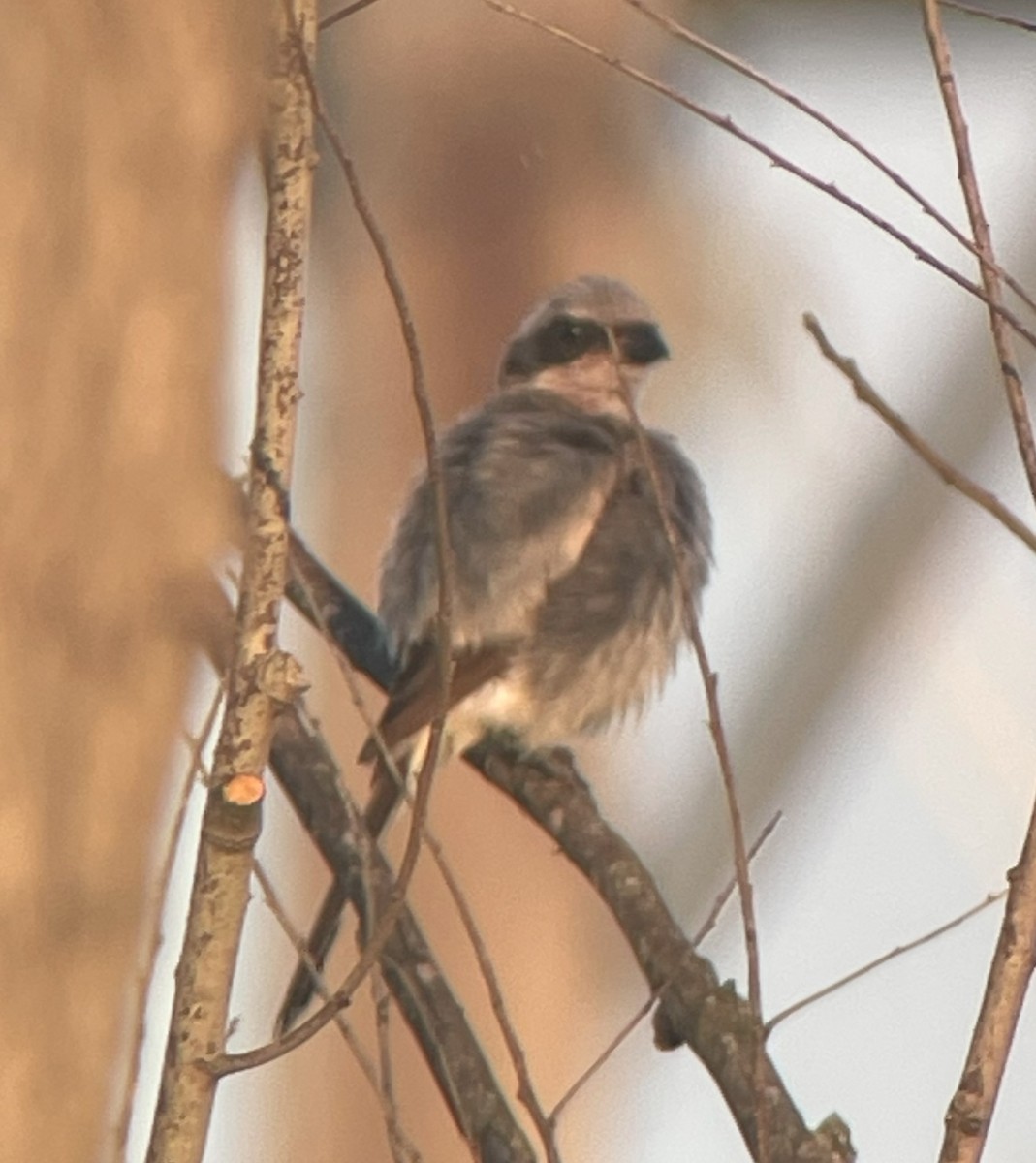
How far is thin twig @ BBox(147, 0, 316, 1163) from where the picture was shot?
2000mm

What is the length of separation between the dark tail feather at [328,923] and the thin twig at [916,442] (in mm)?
1218

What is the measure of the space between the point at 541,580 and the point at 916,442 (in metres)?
1.96

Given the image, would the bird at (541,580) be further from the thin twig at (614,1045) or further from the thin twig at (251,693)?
the thin twig at (251,693)

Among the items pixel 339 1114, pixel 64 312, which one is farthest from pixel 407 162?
pixel 64 312

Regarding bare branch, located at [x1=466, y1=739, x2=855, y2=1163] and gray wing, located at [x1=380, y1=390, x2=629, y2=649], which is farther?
gray wing, located at [x1=380, y1=390, x2=629, y2=649]

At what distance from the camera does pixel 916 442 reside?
213 cm

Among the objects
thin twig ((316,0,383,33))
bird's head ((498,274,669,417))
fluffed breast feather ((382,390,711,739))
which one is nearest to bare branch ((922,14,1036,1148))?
thin twig ((316,0,383,33))

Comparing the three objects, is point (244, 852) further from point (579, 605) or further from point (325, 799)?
point (579, 605)

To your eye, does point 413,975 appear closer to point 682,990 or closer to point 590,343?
point 682,990

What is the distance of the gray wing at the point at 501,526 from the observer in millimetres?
3996

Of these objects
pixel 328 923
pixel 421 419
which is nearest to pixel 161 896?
pixel 421 419

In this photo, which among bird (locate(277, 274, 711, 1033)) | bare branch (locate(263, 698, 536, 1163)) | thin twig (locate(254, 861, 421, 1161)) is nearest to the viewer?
thin twig (locate(254, 861, 421, 1161))

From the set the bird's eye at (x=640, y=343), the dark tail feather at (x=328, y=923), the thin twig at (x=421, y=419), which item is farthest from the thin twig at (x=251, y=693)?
the bird's eye at (x=640, y=343)

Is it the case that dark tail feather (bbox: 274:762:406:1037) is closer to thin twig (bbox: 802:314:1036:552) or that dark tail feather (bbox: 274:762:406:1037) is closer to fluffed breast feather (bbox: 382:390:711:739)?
fluffed breast feather (bbox: 382:390:711:739)
